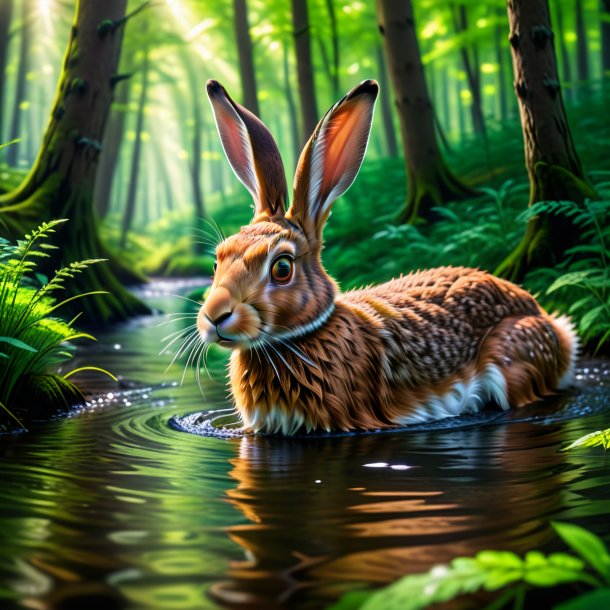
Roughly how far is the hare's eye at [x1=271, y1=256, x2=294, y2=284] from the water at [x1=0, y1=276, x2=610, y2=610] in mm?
933

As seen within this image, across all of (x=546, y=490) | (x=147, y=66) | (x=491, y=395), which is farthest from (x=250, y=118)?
(x=147, y=66)

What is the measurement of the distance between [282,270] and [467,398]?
170cm

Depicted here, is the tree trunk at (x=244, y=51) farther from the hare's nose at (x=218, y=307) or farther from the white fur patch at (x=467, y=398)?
the hare's nose at (x=218, y=307)

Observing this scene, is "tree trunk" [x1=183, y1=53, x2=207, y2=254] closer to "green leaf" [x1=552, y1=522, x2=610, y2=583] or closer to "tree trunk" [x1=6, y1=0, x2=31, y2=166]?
"tree trunk" [x1=6, y1=0, x2=31, y2=166]

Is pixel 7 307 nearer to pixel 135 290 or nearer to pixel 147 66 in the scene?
pixel 135 290

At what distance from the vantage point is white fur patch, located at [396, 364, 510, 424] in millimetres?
5723

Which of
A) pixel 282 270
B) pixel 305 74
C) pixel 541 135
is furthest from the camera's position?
pixel 305 74

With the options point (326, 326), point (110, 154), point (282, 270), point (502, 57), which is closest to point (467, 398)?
point (326, 326)

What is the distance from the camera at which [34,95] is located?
59406 mm

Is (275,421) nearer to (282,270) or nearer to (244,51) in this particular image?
(282,270)

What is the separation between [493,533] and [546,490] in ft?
2.40

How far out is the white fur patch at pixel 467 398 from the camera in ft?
18.8

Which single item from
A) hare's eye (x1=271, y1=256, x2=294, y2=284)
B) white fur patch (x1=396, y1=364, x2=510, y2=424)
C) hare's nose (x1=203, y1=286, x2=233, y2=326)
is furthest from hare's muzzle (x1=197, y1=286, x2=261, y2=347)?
white fur patch (x1=396, y1=364, x2=510, y2=424)

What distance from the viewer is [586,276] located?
8.29 m
